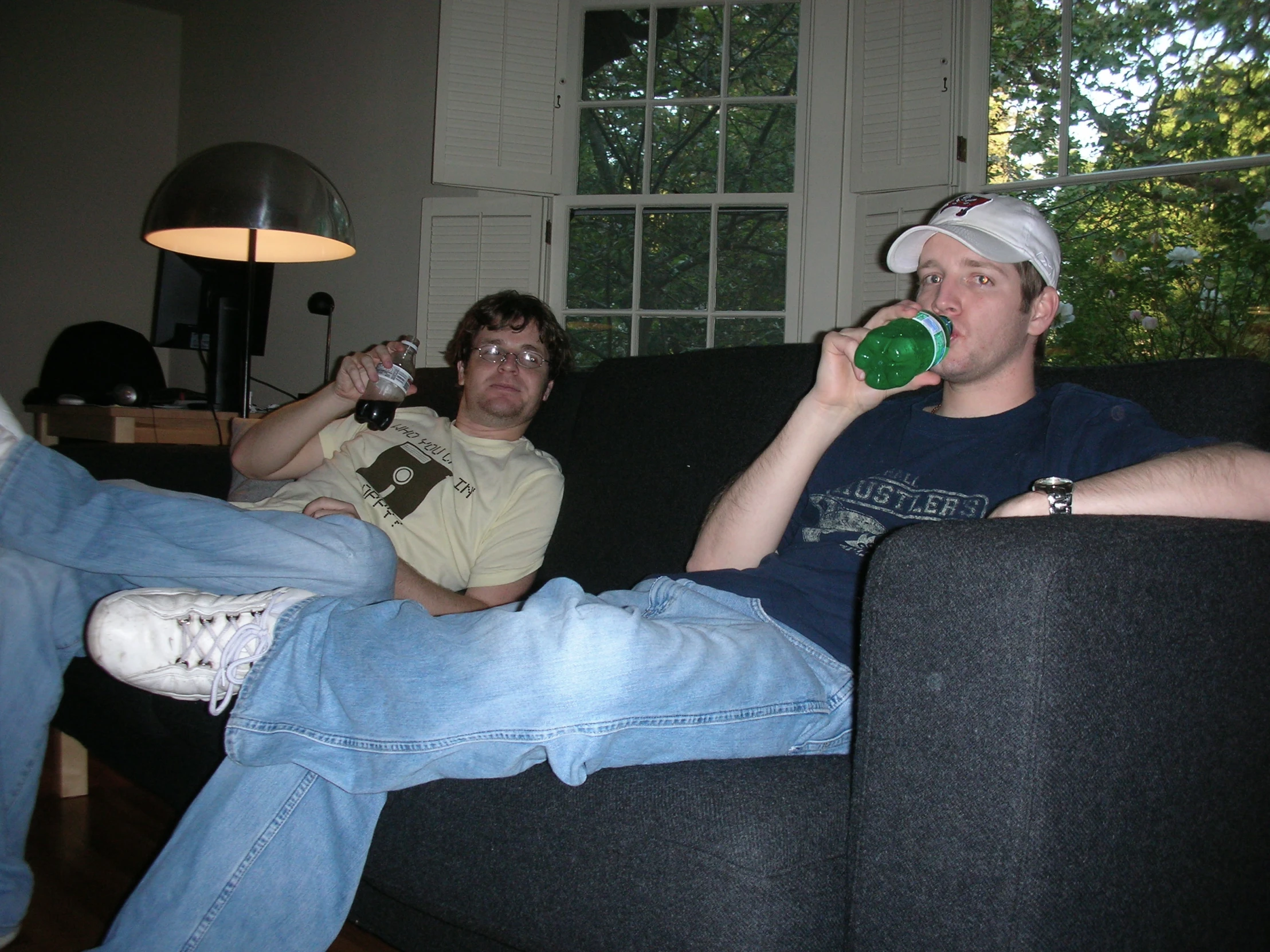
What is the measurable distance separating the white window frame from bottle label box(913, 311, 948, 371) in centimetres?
210

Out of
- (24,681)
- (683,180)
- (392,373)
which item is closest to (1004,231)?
(392,373)

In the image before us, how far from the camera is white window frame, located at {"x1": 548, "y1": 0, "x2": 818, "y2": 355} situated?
340 centimetres

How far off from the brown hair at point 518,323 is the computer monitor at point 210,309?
3.57 ft

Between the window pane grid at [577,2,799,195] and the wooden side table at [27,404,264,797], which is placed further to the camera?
the window pane grid at [577,2,799,195]

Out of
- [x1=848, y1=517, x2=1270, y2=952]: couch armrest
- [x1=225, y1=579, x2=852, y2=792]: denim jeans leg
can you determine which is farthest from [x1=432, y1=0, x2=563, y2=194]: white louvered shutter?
[x1=848, y1=517, x2=1270, y2=952]: couch armrest

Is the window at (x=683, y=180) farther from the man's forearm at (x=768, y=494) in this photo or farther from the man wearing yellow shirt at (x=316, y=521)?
the man's forearm at (x=768, y=494)

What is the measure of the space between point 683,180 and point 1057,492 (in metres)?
2.89

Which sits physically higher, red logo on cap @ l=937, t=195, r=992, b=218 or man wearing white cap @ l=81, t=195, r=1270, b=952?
red logo on cap @ l=937, t=195, r=992, b=218

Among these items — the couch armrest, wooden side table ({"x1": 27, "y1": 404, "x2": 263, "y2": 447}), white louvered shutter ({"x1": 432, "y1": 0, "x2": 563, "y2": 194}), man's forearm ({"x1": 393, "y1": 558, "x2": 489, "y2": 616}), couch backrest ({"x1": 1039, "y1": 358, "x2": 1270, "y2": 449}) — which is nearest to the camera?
the couch armrest

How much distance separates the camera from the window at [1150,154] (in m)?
3.48

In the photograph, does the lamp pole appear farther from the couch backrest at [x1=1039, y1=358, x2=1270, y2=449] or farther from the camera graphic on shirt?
the couch backrest at [x1=1039, y1=358, x2=1270, y2=449]

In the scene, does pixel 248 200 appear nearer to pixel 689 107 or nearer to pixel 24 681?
pixel 24 681

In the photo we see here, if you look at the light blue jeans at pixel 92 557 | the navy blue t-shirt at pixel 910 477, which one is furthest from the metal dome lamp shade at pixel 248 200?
the navy blue t-shirt at pixel 910 477

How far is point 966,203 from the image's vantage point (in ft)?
4.75
